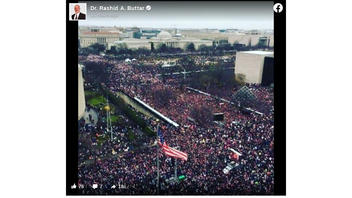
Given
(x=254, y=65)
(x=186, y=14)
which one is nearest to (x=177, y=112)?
(x=186, y=14)

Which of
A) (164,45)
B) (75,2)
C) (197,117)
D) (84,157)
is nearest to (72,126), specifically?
(84,157)

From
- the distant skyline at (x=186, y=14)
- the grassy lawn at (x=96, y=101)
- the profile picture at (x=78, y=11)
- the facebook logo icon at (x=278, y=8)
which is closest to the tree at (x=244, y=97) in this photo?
the distant skyline at (x=186, y=14)

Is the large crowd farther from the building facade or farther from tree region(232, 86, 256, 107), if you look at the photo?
the building facade

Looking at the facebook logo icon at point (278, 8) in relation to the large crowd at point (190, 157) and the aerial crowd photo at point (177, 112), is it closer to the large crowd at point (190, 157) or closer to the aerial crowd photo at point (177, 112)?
the aerial crowd photo at point (177, 112)

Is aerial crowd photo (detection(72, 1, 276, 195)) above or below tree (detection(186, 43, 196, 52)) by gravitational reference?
below

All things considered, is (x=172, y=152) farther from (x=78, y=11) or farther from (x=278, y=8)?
(x=278, y=8)

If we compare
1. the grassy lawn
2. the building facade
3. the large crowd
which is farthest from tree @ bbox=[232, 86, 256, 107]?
the grassy lawn

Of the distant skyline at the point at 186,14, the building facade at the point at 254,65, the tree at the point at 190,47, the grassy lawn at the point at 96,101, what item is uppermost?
the distant skyline at the point at 186,14
